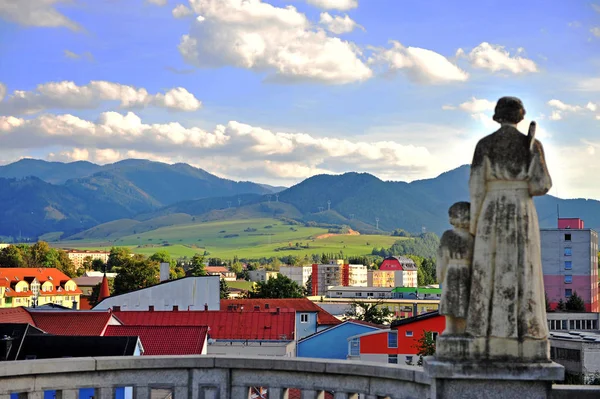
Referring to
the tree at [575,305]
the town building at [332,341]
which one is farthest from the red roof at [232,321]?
the tree at [575,305]

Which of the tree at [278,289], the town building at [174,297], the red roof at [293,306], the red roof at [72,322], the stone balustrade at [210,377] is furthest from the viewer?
the tree at [278,289]

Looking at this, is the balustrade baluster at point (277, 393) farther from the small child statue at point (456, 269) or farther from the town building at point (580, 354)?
the town building at point (580, 354)

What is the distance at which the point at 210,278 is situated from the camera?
84.9 m

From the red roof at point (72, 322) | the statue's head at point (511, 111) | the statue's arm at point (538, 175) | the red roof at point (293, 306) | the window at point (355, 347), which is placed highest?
the statue's head at point (511, 111)

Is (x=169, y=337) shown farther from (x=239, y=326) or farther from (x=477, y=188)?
(x=477, y=188)

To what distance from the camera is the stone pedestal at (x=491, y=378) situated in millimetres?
9758

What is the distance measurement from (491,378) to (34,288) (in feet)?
437

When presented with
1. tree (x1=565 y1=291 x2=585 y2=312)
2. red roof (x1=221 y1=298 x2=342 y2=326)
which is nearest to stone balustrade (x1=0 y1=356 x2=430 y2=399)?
red roof (x1=221 y1=298 x2=342 y2=326)

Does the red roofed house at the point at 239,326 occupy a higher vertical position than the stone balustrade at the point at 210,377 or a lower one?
lower

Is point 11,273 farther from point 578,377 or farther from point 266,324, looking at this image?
point 578,377

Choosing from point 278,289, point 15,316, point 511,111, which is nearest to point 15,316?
point 15,316

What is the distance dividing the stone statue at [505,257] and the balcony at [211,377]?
1078 mm

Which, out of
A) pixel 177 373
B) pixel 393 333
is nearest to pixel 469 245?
pixel 177 373

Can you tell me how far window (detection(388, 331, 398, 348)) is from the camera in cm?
6450
